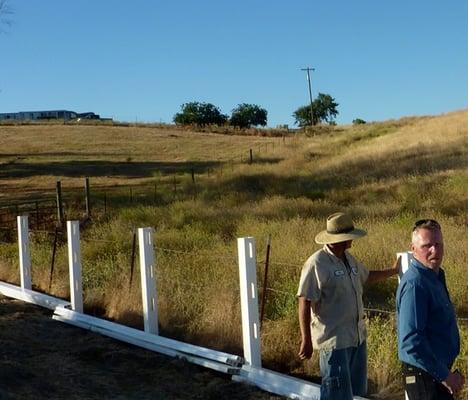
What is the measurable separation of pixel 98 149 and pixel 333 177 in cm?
3004

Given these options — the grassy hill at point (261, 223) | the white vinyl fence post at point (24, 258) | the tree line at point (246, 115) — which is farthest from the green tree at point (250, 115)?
the white vinyl fence post at point (24, 258)

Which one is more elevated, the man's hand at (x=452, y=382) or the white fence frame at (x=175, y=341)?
the man's hand at (x=452, y=382)

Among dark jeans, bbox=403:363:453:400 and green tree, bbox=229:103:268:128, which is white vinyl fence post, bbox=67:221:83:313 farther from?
green tree, bbox=229:103:268:128

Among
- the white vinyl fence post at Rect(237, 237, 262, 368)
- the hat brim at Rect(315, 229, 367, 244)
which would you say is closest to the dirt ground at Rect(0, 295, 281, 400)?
the white vinyl fence post at Rect(237, 237, 262, 368)

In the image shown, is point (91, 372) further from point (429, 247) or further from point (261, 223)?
point (261, 223)

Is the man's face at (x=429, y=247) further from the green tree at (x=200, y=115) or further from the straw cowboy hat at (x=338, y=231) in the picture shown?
the green tree at (x=200, y=115)

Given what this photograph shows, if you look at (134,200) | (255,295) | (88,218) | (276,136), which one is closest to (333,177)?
(134,200)

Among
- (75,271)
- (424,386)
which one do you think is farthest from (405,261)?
(75,271)

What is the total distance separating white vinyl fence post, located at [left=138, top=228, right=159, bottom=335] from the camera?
7.90 metres

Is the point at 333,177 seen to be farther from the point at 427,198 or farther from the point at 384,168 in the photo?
the point at 427,198

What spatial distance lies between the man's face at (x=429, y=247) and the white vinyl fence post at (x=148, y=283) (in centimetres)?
479

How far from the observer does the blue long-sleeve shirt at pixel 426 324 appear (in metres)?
3.43

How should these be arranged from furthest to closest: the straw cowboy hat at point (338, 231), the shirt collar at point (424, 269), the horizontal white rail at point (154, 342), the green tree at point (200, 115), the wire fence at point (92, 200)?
the green tree at point (200, 115)
the wire fence at point (92, 200)
the horizontal white rail at point (154, 342)
the straw cowboy hat at point (338, 231)
the shirt collar at point (424, 269)

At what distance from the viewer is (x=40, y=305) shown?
33.4 feet
